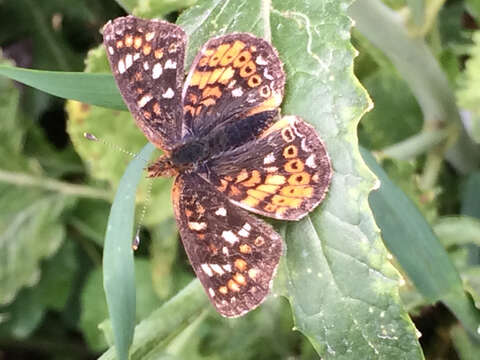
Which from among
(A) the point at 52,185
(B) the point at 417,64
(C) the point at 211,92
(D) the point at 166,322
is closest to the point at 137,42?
(C) the point at 211,92

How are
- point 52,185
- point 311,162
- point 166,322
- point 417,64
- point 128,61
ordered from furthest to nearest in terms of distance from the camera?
point 52,185 < point 417,64 < point 166,322 < point 128,61 < point 311,162

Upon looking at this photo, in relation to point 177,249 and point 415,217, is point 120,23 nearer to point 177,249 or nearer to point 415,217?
point 415,217

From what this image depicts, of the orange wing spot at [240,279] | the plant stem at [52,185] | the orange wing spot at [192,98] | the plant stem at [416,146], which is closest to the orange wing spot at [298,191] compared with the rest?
the orange wing spot at [240,279]

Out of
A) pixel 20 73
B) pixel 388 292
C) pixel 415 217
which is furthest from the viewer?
pixel 415 217

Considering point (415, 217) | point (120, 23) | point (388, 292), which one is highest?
point (120, 23)

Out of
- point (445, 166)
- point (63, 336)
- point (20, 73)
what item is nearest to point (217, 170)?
point (20, 73)

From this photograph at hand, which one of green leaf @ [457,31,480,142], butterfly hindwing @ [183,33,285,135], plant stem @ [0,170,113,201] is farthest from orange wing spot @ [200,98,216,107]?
plant stem @ [0,170,113,201]

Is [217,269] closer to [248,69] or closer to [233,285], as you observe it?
[233,285]
